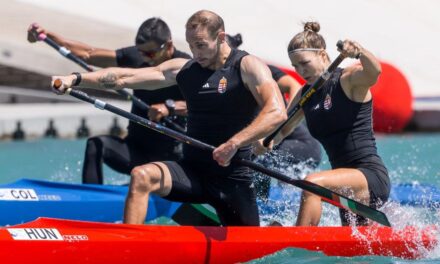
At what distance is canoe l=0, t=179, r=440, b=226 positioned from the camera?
720 centimetres

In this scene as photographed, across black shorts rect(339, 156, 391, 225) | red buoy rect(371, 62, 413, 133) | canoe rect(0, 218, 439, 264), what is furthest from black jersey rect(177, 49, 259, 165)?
red buoy rect(371, 62, 413, 133)

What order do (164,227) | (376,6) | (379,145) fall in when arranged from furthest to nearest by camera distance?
(376,6)
(379,145)
(164,227)

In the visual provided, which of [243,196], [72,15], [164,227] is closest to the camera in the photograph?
[164,227]

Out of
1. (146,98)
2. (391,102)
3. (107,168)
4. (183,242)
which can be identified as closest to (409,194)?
(146,98)

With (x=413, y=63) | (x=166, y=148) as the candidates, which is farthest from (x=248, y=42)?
(x=166, y=148)

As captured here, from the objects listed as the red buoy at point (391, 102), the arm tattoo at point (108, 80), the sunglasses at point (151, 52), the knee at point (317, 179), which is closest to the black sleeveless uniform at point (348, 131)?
the knee at point (317, 179)

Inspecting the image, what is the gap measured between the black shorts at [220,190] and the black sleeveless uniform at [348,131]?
54 centimetres

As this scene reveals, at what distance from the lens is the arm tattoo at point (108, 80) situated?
623 centimetres

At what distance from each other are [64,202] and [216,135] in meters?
1.90

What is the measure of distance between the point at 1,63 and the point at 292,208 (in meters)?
6.17

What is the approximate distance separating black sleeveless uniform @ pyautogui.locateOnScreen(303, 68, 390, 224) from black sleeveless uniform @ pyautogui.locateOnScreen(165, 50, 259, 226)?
434 millimetres

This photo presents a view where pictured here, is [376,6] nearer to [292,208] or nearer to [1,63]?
[1,63]

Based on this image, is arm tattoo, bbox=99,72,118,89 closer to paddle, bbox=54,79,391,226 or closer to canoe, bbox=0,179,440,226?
paddle, bbox=54,79,391,226

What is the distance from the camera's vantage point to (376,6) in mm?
16203
